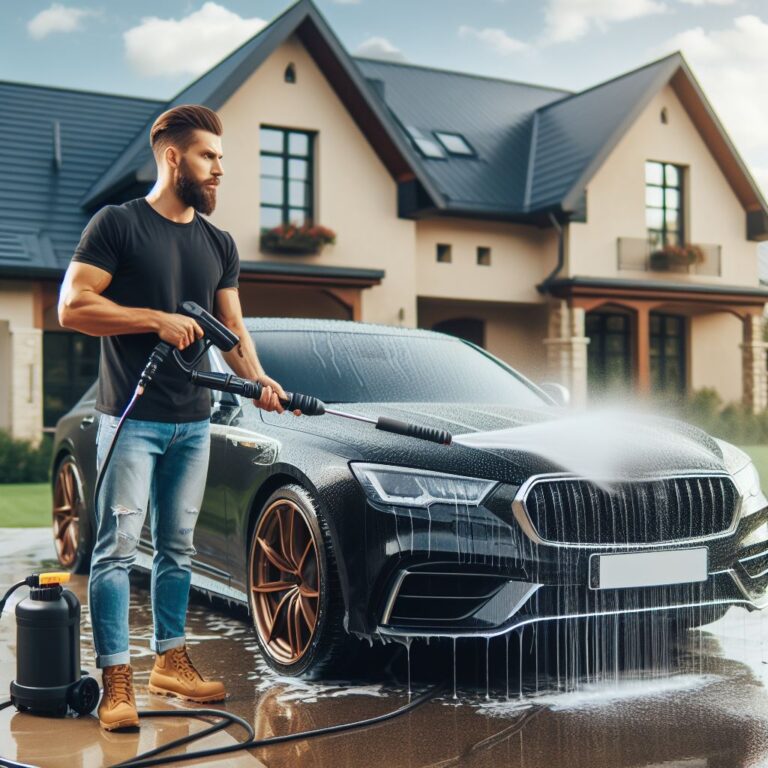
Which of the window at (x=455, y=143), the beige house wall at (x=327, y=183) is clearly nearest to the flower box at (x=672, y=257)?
the window at (x=455, y=143)

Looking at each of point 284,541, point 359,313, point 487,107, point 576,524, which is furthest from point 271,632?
point 487,107

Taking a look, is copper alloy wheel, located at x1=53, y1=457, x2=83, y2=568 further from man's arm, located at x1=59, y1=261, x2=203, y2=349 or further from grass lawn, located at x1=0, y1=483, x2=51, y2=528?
man's arm, located at x1=59, y1=261, x2=203, y2=349

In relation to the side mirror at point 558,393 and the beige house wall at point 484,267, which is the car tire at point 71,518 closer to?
the side mirror at point 558,393

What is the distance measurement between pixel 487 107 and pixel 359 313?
28.7ft

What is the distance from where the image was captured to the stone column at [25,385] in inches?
794

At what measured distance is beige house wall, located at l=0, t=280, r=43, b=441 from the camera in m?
20.2

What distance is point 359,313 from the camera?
2242cm

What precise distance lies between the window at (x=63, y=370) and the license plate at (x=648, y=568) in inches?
716

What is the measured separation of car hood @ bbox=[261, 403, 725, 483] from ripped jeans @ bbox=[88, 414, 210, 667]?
624 mm

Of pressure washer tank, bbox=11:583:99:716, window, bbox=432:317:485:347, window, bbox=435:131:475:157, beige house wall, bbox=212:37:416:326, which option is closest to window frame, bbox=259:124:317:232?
beige house wall, bbox=212:37:416:326

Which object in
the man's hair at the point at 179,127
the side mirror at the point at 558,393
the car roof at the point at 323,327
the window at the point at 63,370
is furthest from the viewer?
the window at the point at 63,370

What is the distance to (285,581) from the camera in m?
5.04

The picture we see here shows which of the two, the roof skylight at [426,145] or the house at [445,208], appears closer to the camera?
the house at [445,208]

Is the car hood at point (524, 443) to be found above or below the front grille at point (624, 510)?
above
